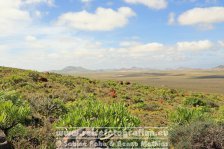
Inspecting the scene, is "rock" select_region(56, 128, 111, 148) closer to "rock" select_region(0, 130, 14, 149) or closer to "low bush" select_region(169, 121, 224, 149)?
"rock" select_region(0, 130, 14, 149)

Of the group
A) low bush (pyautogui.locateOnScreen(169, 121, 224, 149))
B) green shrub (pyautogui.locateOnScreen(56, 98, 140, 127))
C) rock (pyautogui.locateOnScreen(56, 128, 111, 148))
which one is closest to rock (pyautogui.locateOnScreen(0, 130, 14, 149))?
rock (pyautogui.locateOnScreen(56, 128, 111, 148))

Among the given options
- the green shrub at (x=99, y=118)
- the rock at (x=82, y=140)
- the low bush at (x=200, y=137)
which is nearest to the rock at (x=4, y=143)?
the rock at (x=82, y=140)

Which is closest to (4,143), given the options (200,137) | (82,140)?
(82,140)

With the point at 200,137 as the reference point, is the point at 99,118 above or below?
above

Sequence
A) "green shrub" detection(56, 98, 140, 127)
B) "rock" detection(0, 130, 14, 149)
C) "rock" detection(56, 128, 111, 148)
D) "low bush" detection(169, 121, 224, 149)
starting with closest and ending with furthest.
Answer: "rock" detection(0, 130, 14, 149)
"rock" detection(56, 128, 111, 148)
"low bush" detection(169, 121, 224, 149)
"green shrub" detection(56, 98, 140, 127)

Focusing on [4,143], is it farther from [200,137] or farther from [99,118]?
[200,137]

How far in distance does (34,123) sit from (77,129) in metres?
3.47

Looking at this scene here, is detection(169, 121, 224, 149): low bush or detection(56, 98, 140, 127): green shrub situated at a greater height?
detection(56, 98, 140, 127): green shrub

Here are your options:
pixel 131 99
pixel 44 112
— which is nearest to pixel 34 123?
pixel 44 112

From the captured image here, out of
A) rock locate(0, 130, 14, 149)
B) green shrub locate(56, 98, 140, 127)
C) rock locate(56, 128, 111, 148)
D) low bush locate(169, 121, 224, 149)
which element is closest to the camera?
rock locate(0, 130, 14, 149)

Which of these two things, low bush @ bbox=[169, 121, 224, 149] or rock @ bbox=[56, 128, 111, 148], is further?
low bush @ bbox=[169, 121, 224, 149]

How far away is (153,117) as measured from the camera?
59.1 feet

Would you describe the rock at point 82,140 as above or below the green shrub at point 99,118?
below

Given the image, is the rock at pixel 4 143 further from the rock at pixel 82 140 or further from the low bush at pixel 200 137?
the low bush at pixel 200 137
